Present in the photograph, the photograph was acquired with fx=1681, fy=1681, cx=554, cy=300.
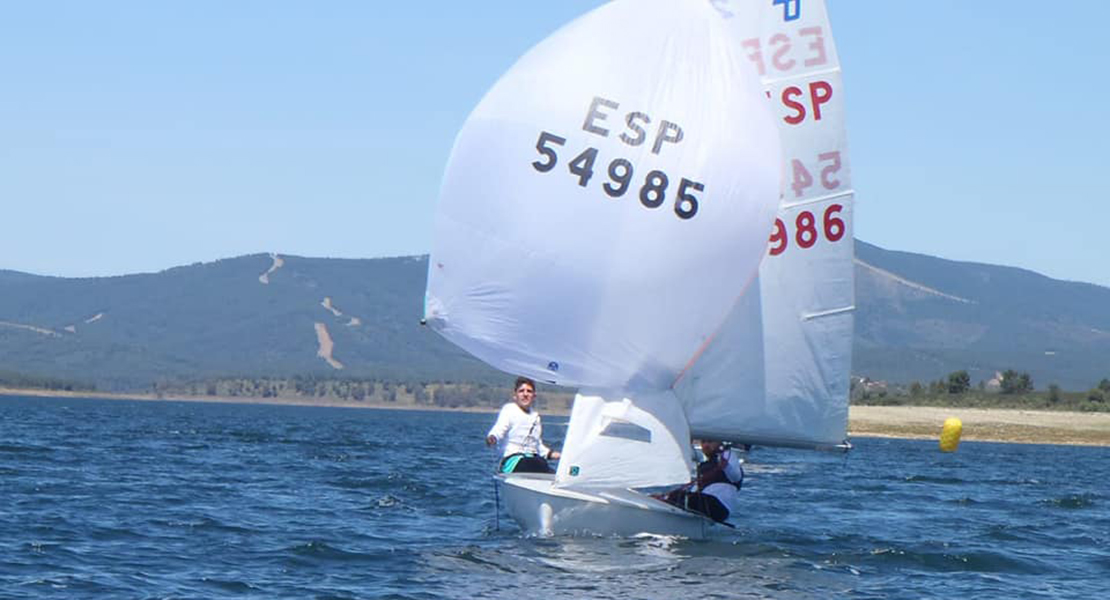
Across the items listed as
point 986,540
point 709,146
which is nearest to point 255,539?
point 709,146

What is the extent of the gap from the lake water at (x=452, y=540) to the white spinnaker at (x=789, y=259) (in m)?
2.09

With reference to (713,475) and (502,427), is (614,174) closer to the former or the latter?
(502,427)

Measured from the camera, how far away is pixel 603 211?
22672 millimetres

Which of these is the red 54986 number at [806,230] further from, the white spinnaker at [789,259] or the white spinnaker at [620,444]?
the white spinnaker at [620,444]

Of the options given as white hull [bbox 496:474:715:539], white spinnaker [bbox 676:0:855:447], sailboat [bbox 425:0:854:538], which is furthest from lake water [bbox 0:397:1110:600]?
white spinnaker [bbox 676:0:855:447]

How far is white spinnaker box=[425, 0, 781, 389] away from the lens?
22719mm

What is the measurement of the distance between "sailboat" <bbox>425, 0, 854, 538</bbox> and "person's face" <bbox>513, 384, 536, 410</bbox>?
0.38 meters

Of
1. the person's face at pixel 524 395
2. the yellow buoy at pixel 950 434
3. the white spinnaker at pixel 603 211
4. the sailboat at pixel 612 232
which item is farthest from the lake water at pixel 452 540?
the yellow buoy at pixel 950 434

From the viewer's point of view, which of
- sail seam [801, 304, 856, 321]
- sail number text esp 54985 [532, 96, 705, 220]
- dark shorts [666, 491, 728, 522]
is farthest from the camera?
sail seam [801, 304, 856, 321]

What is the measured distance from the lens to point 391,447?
190 ft

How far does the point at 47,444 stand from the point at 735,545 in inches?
1109

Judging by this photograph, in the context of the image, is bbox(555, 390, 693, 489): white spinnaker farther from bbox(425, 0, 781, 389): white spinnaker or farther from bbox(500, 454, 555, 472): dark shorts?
bbox(500, 454, 555, 472): dark shorts

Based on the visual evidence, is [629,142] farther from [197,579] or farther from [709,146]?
[197,579]

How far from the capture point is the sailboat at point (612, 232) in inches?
895
